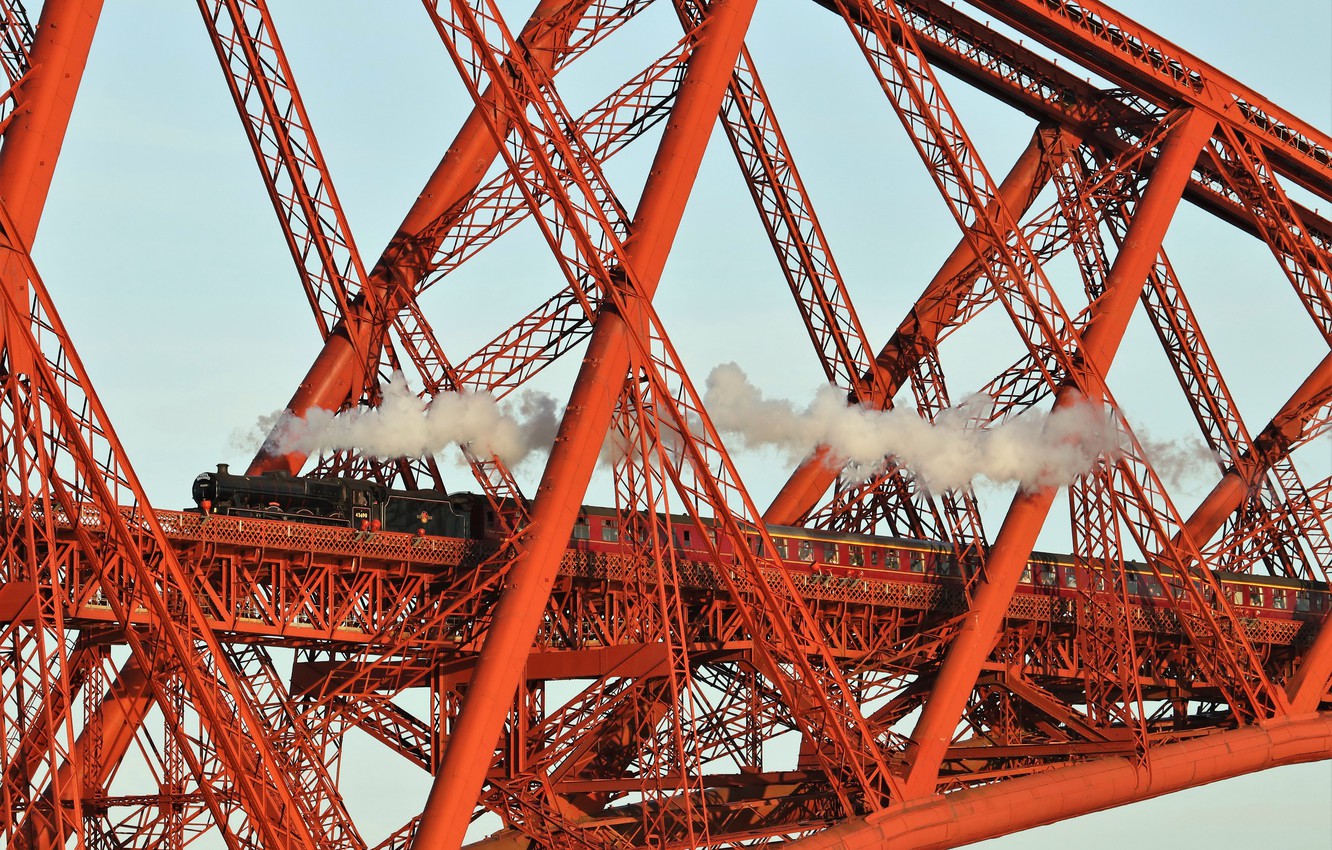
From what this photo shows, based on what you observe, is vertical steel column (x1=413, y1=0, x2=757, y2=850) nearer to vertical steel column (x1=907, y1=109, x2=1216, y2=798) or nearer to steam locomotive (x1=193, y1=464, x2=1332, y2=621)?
steam locomotive (x1=193, y1=464, x2=1332, y2=621)

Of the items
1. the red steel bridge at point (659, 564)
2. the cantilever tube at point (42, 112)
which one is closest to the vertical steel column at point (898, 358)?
the red steel bridge at point (659, 564)

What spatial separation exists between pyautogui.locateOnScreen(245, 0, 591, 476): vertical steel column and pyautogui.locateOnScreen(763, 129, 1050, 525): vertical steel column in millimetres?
10792

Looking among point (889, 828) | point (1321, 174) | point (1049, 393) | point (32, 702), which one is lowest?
point (889, 828)

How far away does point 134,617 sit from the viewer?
3847 cm

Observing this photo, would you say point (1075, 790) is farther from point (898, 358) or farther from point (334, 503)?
point (334, 503)

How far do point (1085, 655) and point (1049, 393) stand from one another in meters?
6.03

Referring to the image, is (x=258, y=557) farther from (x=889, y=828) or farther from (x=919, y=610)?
(x=919, y=610)

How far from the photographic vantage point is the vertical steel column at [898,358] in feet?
176

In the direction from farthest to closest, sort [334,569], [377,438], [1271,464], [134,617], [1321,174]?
[1271,464], [1321,174], [377,438], [334,569], [134,617]

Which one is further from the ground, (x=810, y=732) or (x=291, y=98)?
(x=291, y=98)

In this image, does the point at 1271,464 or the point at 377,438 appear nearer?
the point at 377,438

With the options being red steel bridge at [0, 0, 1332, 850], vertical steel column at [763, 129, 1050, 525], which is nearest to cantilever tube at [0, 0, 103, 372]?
red steel bridge at [0, 0, 1332, 850]

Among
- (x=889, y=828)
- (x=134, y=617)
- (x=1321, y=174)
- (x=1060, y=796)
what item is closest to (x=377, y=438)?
(x=134, y=617)

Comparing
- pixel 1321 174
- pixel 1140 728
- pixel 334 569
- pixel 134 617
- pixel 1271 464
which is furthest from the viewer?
pixel 1271 464
